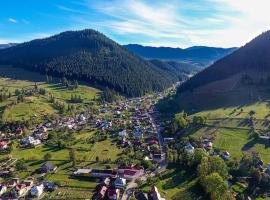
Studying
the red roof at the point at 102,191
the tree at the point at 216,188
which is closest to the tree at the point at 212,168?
the tree at the point at 216,188

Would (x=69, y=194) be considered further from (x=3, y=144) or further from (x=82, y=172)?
(x=3, y=144)

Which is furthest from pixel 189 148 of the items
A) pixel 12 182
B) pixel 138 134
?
pixel 12 182

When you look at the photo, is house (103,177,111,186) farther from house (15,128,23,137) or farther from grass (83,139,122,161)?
house (15,128,23,137)

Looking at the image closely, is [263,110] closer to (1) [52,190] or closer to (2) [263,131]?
(2) [263,131]

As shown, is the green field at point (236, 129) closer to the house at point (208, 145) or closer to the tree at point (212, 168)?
the house at point (208, 145)

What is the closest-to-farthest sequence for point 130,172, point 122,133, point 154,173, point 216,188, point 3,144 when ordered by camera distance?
point 216,188, point 130,172, point 154,173, point 3,144, point 122,133

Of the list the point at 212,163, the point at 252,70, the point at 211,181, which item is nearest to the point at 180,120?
the point at 212,163

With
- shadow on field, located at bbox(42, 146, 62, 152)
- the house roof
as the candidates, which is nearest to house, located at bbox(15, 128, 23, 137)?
shadow on field, located at bbox(42, 146, 62, 152)
